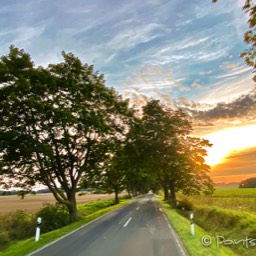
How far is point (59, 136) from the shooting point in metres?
24.5

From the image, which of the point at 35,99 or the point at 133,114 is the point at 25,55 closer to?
the point at 35,99

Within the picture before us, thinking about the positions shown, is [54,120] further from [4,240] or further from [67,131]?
[4,240]

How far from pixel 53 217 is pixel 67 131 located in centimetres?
798

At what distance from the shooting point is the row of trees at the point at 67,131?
20797 mm

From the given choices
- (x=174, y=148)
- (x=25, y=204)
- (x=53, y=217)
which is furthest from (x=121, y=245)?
(x=25, y=204)

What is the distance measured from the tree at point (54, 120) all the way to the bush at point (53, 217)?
805 mm

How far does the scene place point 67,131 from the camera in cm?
2461

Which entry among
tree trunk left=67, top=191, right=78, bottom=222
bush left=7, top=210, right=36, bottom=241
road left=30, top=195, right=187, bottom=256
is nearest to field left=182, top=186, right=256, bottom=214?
road left=30, top=195, right=187, bottom=256

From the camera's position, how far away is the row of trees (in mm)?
20797

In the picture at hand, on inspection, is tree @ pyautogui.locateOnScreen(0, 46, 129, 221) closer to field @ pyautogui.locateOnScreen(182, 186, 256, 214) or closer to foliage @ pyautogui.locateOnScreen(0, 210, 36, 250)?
foliage @ pyautogui.locateOnScreen(0, 210, 36, 250)

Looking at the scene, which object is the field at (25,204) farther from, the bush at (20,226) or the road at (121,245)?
the road at (121,245)

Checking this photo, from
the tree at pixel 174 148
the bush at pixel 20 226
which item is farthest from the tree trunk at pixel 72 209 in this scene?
the tree at pixel 174 148

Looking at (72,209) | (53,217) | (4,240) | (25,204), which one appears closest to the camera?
(4,240)

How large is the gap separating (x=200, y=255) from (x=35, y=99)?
1628cm
